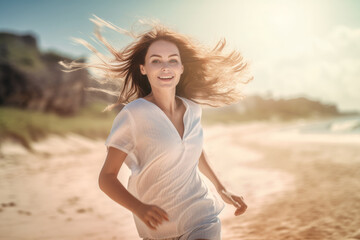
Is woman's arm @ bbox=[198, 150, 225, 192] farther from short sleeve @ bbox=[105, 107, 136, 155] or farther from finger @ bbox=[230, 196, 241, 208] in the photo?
short sleeve @ bbox=[105, 107, 136, 155]

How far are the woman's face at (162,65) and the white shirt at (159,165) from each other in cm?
28

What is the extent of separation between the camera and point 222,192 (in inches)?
96.8

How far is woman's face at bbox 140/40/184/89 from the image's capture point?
88.4 inches

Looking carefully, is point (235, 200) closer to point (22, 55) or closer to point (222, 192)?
point (222, 192)

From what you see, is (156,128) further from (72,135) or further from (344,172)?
(72,135)

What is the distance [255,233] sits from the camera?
4.13 metres

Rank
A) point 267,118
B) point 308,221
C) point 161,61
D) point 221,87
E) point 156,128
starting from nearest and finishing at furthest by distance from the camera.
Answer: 1. point 156,128
2. point 161,61
3. point 221,87
4. point 308,221
5. point 267,118

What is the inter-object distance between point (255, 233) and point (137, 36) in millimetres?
3033

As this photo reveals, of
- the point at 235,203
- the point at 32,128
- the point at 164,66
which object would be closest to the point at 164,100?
the point at 164,66

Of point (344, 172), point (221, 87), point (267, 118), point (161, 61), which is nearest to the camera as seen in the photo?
point (161, 61)

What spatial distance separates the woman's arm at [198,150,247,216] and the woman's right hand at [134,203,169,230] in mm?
905

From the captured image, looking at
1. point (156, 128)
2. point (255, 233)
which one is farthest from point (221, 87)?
point (255, 233)

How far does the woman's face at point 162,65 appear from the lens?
2244 mm

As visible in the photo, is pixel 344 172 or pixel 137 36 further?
pixel 344 172
